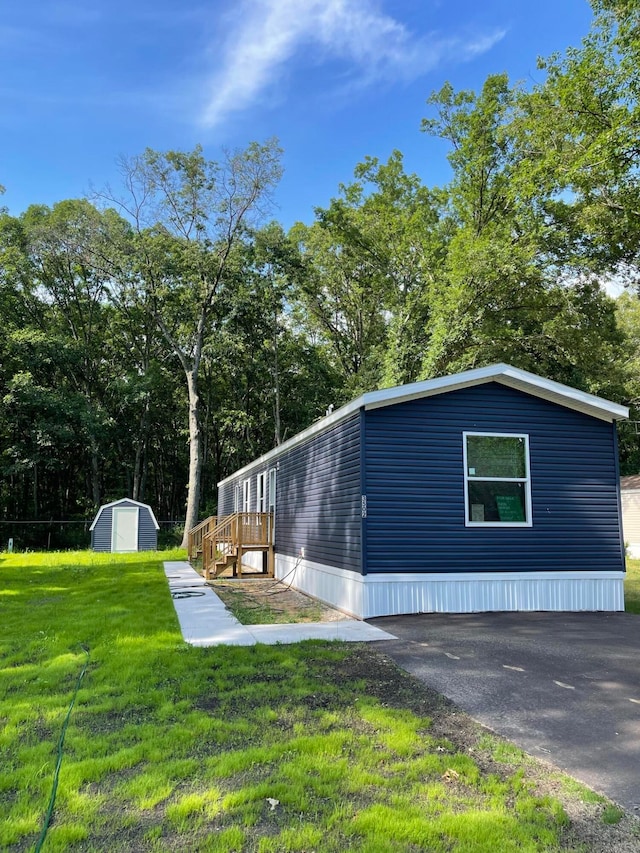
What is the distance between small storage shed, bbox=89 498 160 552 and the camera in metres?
19.2

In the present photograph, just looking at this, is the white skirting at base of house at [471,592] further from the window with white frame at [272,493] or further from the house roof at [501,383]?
the window with white frame at [272,493]

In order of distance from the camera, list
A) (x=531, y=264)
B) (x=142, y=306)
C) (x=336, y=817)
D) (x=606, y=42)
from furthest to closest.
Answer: (x=142, y=306) → (x=531, y=264) → (x=606, y=42) → (x=336, y=817)

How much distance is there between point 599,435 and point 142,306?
21958 mm

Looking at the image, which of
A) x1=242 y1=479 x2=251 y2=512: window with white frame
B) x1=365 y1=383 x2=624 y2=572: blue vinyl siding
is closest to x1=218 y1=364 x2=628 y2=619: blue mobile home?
x1=365 y1=383 x2=624 y2=572: blue vinyl siding

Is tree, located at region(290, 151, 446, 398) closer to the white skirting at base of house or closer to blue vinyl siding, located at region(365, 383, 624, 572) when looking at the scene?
blue vinyl siding, located at region(365, 383, 624, 572)

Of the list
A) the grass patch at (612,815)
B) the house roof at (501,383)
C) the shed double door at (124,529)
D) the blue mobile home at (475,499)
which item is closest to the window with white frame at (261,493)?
the blue mobile home at (475,499)

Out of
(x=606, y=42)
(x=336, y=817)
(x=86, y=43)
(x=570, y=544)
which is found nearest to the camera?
(x=336, y=817)

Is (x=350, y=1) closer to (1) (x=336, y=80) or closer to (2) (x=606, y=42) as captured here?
(1) (x=336, y=80)

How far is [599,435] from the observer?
8.12 meters

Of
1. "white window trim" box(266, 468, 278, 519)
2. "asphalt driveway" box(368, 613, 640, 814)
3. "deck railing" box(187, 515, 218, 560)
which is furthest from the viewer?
"deck railing" box(187, 515, 218, 560)

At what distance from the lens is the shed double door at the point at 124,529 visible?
19222 mm

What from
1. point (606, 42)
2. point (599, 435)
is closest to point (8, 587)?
point (599, 435)

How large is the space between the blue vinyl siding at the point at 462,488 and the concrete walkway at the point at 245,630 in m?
0.99

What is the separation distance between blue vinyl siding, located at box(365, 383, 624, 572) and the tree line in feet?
23.7
